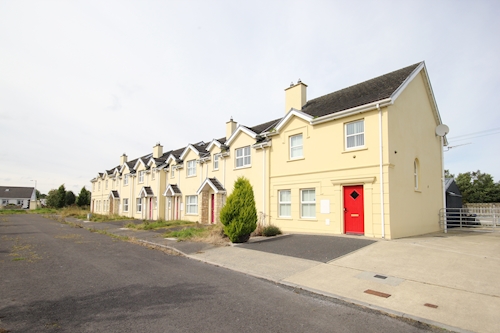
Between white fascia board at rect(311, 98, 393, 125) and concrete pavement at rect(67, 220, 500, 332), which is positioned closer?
concrete pavement at rect(67, 220, 500, 332)

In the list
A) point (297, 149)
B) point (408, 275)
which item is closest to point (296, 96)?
point (297, 149)

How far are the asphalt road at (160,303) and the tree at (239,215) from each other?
3.98m

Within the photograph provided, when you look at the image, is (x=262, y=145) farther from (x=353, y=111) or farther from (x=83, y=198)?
(x=83, y=198)

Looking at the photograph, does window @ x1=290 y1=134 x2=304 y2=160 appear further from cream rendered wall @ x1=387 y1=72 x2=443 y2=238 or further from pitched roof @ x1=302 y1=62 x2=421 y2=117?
cream rendered wall @ x1=387 y1=72 x2=443 y2=238

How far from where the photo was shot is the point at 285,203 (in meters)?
17.4

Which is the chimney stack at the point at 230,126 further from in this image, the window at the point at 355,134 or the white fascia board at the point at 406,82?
the white fascia board at the point at 406,82

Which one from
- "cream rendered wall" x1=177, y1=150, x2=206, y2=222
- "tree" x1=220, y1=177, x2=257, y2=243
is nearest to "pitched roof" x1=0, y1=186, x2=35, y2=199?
"cream rendered wall" x1=177, y1=150, x2=206, y2=222

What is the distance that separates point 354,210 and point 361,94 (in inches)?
237

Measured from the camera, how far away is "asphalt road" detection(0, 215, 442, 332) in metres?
4.96

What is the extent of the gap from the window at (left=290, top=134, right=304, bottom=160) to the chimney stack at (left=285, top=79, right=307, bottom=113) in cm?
268

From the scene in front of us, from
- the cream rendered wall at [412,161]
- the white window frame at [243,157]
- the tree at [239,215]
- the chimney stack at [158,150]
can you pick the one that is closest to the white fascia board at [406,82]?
the cream rendered wall at [412,161]

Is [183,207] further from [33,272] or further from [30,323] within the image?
[30,323]

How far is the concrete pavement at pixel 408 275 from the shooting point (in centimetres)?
564

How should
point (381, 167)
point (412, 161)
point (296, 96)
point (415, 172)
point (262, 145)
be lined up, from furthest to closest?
1. point (296, 96)
2. point (262, 145)
3. point (415, 172)
4. point (412, 161)
5. point (381, 167)
